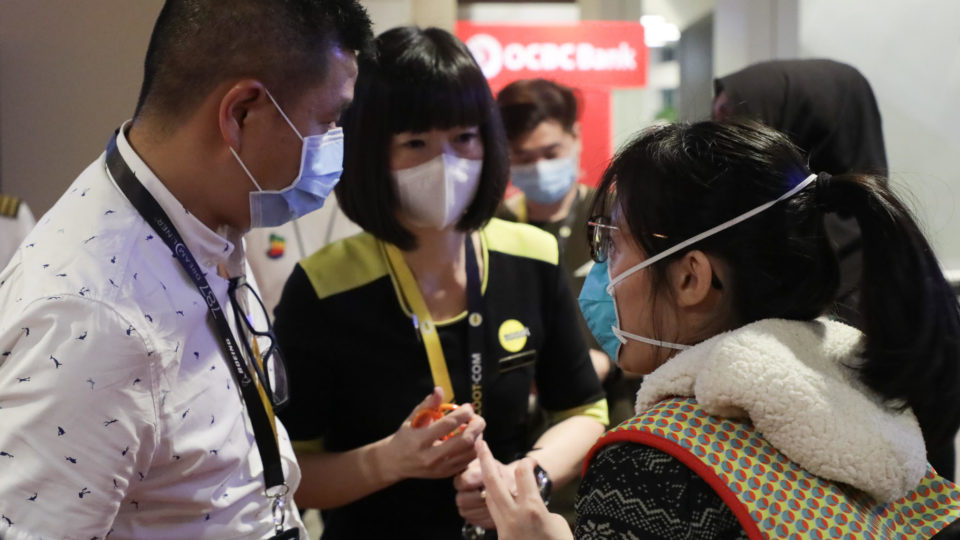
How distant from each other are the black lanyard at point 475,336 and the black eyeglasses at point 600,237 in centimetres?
46

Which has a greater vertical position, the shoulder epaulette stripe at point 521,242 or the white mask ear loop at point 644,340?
the white mask ear loop at point 644,340

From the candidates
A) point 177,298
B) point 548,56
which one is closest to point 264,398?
point 177,298

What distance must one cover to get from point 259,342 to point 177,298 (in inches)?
13.8

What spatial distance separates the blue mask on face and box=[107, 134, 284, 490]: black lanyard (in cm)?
55

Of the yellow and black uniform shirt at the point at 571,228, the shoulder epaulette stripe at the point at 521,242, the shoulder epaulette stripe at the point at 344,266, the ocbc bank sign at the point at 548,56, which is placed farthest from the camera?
the ocbc bank sign at the point at 548,56

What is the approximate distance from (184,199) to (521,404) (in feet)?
2.87

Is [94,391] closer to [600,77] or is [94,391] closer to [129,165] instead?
[129,165]

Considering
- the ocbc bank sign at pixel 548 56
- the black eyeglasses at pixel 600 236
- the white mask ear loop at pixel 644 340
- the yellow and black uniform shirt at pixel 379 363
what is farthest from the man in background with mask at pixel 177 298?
the ocbc bank sign at pixel 548 56

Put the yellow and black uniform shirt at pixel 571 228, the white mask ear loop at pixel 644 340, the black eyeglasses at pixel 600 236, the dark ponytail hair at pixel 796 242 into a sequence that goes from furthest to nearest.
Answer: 1. the yellow and black uniform shirt at pixel 571 228
2. the black eyeglasses at pixel 600 236
3. the white mask ear loop at pixel 644 340
4. the dark ponytail hair at pixel 796 242

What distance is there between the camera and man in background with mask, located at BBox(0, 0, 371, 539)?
3.16 feet

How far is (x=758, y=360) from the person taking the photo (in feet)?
3.13

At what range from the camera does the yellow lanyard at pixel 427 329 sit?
1.68 meters

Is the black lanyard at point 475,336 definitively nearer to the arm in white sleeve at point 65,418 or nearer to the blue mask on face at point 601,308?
the blue mask on face at point 601,308

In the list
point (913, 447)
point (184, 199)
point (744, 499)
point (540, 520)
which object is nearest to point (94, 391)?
point (184, 199)
